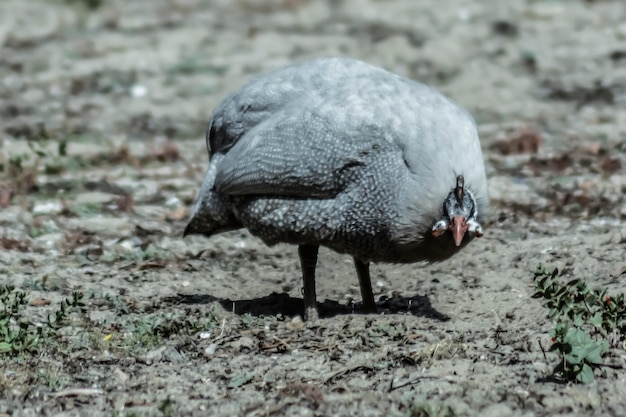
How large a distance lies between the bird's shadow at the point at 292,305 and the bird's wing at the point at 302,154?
0.65 m

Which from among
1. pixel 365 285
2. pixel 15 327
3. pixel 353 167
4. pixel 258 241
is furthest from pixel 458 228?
pixel 258 241

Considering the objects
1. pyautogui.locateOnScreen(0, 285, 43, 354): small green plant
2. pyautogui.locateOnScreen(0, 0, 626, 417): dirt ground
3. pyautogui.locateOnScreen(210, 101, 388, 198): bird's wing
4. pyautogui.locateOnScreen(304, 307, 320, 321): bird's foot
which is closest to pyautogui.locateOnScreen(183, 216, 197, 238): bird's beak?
pyautogui.locateOnScreen(0, 0, 626, 417): dirt ground

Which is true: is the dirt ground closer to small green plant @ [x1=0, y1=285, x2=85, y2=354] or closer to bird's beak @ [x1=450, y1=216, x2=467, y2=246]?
small green plant @ [x1=0, y1=285, x2=85, y2=354]

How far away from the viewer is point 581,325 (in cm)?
511

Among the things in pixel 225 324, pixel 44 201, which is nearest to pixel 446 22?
pixel 44 201

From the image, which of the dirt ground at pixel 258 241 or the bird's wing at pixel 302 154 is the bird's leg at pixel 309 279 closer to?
the dirt ground at pixel 258 241

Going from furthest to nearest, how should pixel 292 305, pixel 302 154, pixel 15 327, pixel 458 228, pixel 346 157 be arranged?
1. pixel 292 305
2. pixel 15 327
3. pixel 302 154
4. pixel 346 157
5. pixel 458 228

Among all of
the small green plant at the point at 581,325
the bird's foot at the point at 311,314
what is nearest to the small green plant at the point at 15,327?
the bird's foot at the point at 311,314

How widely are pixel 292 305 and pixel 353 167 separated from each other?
3.53 ft

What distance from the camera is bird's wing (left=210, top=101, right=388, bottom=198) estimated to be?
534cm

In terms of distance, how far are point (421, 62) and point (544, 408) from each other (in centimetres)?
742

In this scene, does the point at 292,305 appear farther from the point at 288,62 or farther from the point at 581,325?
the point at 288,62

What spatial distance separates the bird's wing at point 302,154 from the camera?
5340mm

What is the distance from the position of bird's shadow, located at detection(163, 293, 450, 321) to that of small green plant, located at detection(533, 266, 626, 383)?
931mm
